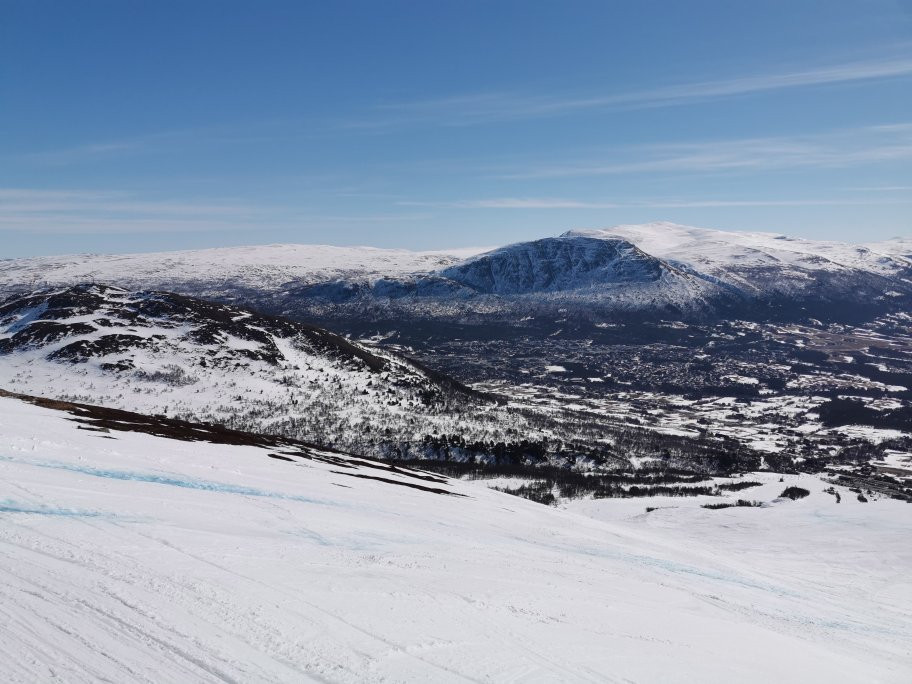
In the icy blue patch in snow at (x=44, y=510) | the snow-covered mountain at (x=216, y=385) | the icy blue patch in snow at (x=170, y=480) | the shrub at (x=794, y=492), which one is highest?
the icy blue patch in snow at (x=44, y=510)

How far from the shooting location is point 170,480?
3641 cm

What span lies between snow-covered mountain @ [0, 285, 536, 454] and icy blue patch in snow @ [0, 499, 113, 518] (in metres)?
118

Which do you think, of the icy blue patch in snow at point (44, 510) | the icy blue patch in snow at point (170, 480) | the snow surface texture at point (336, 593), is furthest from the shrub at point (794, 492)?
the icy blue patch in snow at point (44, 510)

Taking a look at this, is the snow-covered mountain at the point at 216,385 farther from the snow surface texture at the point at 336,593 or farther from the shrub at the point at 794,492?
the snow surface texture at the point at 336,593

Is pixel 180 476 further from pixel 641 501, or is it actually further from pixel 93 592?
pixel 641 501

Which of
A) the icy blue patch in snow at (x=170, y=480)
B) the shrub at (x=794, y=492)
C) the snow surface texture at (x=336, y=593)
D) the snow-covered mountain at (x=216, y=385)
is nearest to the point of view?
the snow surface texture at (x=336, y=593)

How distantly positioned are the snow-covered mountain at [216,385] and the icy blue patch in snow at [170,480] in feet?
343

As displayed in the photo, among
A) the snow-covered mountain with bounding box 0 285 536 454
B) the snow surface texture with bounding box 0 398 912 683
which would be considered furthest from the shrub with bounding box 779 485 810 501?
the snow-covered mountain with bounding box 0 285 536 454

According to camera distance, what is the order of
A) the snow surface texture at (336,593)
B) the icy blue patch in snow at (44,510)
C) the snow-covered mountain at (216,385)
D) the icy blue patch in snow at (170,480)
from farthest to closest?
the snow-covered mountain at (216,385)
the icy blue patch in snow at (170,480)
the icy blue patch in snow at (44,510)
the snow surface texture at (336,593)

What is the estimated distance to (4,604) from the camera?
1572 cm

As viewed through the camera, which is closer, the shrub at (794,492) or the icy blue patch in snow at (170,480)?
the icy blue patch in snow at (170,480)

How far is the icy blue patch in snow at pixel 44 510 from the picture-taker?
76.6 ft

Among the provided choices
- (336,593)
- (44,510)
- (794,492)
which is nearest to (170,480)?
→ (44,510)

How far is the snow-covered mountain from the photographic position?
490ft
